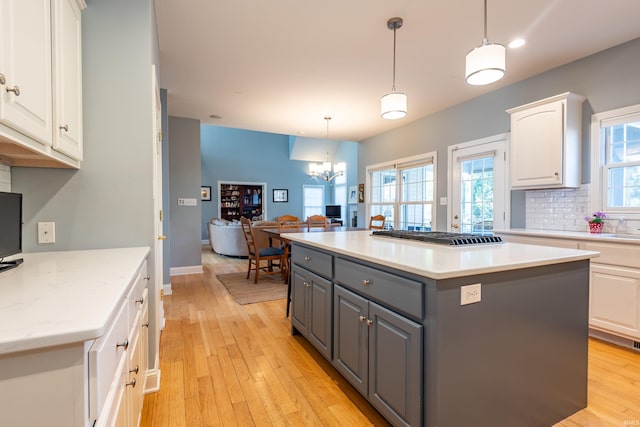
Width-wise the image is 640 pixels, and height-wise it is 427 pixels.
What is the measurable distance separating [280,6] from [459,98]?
3014 mm

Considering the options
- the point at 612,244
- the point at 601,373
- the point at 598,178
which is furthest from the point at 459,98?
the point at 601,373

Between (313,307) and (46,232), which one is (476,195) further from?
(46,232)

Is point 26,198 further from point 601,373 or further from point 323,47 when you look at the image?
point 601,373

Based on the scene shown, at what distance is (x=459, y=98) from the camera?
438 centimetres

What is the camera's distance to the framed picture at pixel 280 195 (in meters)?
10.9

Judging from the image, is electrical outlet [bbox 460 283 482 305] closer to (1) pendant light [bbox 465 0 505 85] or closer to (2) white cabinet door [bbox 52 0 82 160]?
(1) pendant light [bbox 465 0 505 85]

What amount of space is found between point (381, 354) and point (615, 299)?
2.33 m

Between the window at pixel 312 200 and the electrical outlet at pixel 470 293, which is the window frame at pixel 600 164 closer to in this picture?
the electrical outlet at pixel 470 293

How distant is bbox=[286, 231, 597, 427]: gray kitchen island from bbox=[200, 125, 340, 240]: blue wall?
9.07 m

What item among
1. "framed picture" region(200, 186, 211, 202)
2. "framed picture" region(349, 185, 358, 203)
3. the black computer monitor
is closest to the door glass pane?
"framed picture" region(349, 185, 358, 203)

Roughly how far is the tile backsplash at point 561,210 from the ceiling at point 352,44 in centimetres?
140

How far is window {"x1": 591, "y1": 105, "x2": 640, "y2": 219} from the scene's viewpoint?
2.87 meters

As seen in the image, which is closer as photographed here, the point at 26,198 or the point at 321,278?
the point at 26,198

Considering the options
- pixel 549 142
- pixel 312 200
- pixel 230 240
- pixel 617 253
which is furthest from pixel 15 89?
pixel 312 200
